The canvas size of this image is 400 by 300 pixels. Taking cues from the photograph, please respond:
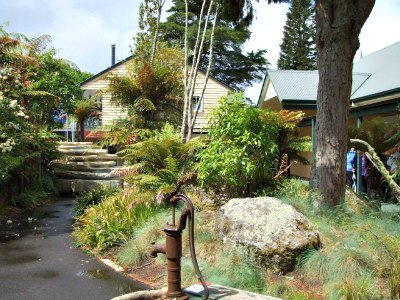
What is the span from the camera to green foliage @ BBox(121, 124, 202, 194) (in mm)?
8195

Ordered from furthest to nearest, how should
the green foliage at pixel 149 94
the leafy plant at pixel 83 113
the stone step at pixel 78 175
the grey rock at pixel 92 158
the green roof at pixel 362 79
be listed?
the leafy plant at pixel 83 113 → the grey rock at pixel 92 158 → the stone step at pixel 78 175 → the green roof at pixel 362 79 → the green foliage at pixel 149 94

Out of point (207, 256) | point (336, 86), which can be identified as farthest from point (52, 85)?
point (207, 256)

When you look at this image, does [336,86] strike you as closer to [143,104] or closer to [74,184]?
[143,104]

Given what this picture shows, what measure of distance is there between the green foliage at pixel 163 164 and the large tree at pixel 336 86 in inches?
97.1

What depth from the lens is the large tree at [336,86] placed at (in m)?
6.85

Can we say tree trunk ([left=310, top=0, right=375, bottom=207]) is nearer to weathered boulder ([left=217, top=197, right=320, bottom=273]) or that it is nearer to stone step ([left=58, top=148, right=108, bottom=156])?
weathered boulder ([left=217, top=197, right=320, bottom=273])

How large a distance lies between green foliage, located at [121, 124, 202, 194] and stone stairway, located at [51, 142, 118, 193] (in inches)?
196

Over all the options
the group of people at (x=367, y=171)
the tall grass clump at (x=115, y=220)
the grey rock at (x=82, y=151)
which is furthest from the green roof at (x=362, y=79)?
the tall grass clump at (x=115, y=220)

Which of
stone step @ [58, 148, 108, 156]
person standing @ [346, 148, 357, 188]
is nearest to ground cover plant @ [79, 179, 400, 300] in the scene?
person standing @ [346, 148, 357, 188]

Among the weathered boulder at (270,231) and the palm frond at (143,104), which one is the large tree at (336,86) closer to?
the weathered boulder at (270,231)

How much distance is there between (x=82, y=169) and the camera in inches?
602

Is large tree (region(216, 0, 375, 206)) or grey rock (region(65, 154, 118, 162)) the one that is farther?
grey rock (region(65, 154, 118, 162))

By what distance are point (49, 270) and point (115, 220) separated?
155cm

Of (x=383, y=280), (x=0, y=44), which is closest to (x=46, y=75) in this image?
(x=0, y=44)
